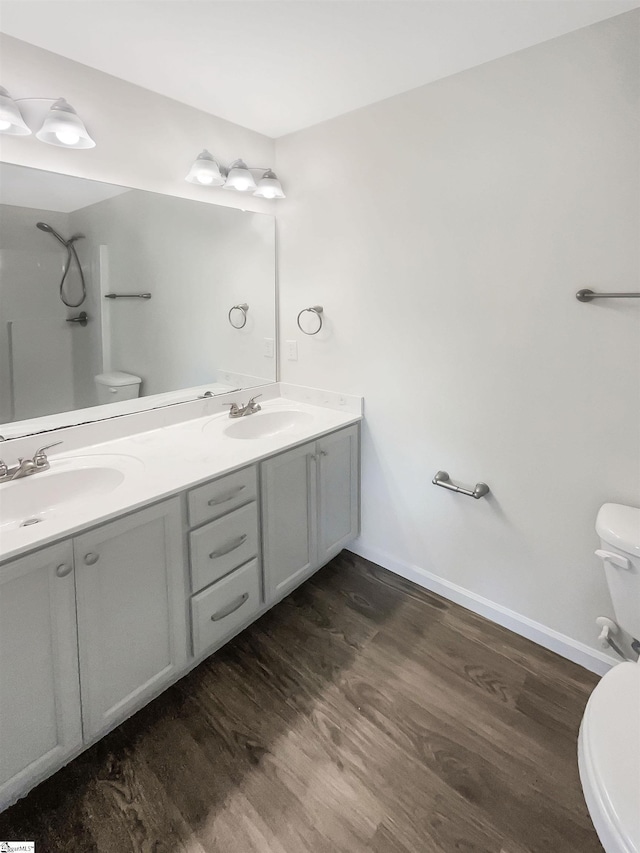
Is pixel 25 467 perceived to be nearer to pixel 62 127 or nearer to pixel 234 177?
pixel 62 127

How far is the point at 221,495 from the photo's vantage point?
5.37ft

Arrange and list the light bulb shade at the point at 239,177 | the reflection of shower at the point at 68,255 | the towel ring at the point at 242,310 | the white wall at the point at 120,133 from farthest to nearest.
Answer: the towel ring at the point at 242,310 < the light bulb shade at the point at 239,177 < the reflection of shower at the point at 68,255 < the white wall at the point at 120,133

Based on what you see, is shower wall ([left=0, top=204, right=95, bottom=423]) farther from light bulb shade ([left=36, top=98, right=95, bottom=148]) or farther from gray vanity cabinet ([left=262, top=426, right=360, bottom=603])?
gray vanity cabinet ([left=262, top=426, right=360, bottom=603])

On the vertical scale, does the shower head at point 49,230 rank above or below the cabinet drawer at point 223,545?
above

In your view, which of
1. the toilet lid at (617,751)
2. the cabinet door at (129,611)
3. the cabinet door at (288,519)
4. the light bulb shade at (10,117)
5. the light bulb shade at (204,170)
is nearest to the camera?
the toilet lid at (617,751)

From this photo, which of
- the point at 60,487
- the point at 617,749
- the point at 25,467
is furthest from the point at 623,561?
the point at 25,467

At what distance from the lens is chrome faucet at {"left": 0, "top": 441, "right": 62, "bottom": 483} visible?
150 centimetres

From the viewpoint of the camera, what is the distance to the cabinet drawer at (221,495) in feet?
5.08

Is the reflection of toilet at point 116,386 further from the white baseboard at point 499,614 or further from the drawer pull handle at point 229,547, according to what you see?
the white baseboard at point 499,614

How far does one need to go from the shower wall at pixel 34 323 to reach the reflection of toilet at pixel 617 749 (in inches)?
75.7

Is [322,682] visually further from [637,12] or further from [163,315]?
[637,12]

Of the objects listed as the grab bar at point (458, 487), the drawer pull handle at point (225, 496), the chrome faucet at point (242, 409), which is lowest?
the grab bar at point (458, 487)

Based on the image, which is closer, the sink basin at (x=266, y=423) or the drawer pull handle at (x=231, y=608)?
the drawer pull handle at (x=231, y=608)

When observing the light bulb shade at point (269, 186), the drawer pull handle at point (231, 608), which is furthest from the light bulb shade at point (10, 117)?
the drawer pull handle at point (231, 608)
